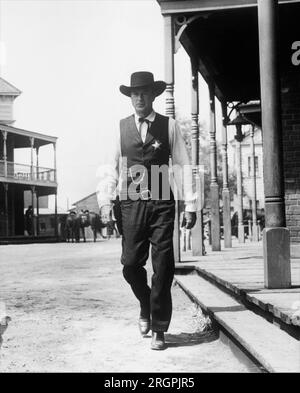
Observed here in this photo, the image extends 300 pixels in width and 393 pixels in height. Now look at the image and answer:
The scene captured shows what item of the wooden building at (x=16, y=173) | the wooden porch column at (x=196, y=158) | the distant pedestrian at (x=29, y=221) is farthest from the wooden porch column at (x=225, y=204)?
the distant pedestrian at (x=29, y=221)

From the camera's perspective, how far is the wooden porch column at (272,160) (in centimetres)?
411

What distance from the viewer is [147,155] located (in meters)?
3.81

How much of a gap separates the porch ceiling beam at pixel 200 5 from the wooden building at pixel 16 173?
68.2ft

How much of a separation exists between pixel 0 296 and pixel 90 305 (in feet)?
4.56

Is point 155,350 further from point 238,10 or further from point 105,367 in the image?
point 238,10

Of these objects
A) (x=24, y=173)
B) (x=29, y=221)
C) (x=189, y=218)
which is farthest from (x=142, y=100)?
(x=29, y=221)

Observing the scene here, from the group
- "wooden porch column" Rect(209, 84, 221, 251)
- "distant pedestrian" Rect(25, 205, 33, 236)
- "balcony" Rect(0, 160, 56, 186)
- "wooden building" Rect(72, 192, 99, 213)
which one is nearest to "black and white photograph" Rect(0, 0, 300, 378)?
"wooden porch column" Rect(209, 84, 221, 251)

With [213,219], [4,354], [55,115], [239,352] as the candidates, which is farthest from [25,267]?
[239,352]

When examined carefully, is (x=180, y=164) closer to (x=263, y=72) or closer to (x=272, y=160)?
(x=272, y=160)

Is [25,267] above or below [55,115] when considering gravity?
below

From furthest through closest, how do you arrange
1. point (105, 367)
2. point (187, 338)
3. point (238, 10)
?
point (238, 10) < point (187, 338) < point (105, 367)

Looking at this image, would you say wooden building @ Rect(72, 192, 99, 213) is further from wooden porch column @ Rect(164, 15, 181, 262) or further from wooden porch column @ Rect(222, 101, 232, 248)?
wooden porch column @ Rect(164, 15, 181, 262)

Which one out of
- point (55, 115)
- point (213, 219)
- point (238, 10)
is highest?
point (238, 10)
